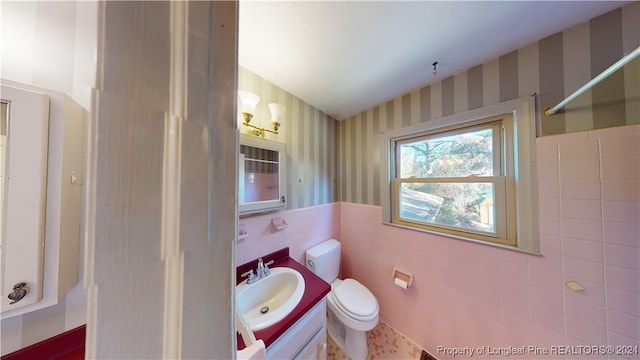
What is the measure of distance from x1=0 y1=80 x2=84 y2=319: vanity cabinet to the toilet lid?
1380mm

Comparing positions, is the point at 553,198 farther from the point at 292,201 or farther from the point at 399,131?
the point at 292,201

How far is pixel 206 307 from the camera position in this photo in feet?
0.71

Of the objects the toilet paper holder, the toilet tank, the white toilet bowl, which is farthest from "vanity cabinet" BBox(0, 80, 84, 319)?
the toilet paper holder

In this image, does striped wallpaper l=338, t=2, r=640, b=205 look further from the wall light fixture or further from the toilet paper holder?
the toilet paper holder

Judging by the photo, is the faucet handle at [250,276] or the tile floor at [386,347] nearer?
the faucet handle at [250,276]

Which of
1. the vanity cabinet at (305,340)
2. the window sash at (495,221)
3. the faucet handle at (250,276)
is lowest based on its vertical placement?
the vanity cabinet at (305,340)

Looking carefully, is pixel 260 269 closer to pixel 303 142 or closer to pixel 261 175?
pixel 261 175

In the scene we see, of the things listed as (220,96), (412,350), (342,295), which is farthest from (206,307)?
(412,350)

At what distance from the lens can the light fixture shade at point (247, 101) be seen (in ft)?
3.55

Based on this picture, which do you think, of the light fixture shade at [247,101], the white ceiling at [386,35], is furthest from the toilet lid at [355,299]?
the white ceiling at [386,35]

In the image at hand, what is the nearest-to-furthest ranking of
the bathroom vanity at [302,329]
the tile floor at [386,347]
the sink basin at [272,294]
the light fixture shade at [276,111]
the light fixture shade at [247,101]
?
the bathroom vanity at [302,329], the sink basin at [272,294], the light fixture shade at [247,101], the light fixture shade at [276,111], the tile floor at [386,347]

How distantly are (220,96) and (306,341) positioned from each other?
1208 mm

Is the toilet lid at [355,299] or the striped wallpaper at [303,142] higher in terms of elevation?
the striped wallpaper at [303,142]

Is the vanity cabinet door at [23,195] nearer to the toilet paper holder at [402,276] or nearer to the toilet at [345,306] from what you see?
the toilet at [345,306]
